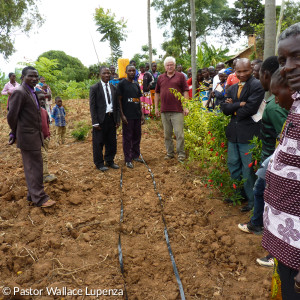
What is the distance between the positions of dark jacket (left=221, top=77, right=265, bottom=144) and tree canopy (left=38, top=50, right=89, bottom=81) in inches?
908

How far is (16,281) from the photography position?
232 centimetres

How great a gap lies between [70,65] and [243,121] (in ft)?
85.6

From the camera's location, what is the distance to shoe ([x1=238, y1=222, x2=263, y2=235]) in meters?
2.87

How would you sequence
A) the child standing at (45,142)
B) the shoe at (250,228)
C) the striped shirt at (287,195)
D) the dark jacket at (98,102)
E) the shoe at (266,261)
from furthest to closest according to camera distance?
the dark jacket at (98,102)
the child standing at (45,142)
the shoe at (250,228)
the shoe at (266,261)
the striped shirt at (287,195)

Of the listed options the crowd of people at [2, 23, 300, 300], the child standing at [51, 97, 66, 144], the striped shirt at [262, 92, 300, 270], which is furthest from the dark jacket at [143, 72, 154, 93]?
the striped shirt at [262, 92, 300, 270]

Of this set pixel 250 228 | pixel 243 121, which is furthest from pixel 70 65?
pixel 250 228

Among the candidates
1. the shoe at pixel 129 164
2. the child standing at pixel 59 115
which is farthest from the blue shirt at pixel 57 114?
the shoe at pixel 129 164

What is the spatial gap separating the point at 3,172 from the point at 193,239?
3.99m

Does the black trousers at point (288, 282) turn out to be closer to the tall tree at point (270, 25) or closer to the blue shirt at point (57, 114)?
the tall tree at point (270, 25)

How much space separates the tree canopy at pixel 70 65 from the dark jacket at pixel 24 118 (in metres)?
22.0

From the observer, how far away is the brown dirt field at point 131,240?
230 centimetres

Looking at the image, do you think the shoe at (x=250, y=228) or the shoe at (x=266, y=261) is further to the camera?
the shoe at (x=250, y=228)

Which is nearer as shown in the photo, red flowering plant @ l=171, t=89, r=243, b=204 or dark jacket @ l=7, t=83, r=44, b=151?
dark jacket @ l=7, t=83, r=44, b=151

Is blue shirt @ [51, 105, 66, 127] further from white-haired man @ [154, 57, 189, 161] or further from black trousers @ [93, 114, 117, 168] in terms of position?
white-haired man @ [154, 57, 189, 161]
